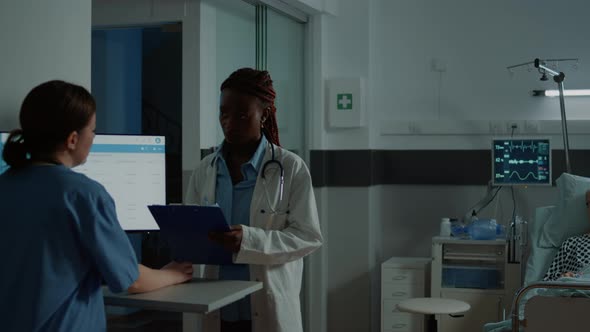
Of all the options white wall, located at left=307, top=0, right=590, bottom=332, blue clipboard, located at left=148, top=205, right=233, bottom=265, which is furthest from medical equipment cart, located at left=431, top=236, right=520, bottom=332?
blue clipboard, located at left=148, top=205, right=233, bottom=265

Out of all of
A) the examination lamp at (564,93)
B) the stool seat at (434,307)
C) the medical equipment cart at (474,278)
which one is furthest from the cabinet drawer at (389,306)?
the examination lamp at (564,93)

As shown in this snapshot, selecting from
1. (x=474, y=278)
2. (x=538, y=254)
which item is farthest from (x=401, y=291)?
(x=538, y=254)

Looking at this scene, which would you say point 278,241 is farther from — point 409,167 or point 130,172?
point 409,167

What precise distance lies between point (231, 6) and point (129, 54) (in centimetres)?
70

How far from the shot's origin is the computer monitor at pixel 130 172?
2.76m

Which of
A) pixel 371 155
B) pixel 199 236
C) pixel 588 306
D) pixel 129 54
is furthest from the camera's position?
pixel 371 155

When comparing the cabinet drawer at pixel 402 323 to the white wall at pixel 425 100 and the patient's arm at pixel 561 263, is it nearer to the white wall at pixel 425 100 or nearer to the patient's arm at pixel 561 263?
the white wall at pixel 425 100

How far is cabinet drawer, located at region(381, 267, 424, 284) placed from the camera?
523cm

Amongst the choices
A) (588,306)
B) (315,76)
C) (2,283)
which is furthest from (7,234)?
(315,76)

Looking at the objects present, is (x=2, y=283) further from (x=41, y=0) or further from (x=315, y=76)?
(x=315, y=76)

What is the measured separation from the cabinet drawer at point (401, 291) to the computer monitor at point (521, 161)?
85 cm

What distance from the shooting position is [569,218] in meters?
4.93

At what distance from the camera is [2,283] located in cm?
180

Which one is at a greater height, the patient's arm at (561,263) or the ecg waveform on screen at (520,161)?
the ecg waveform on screen at (520,161)
